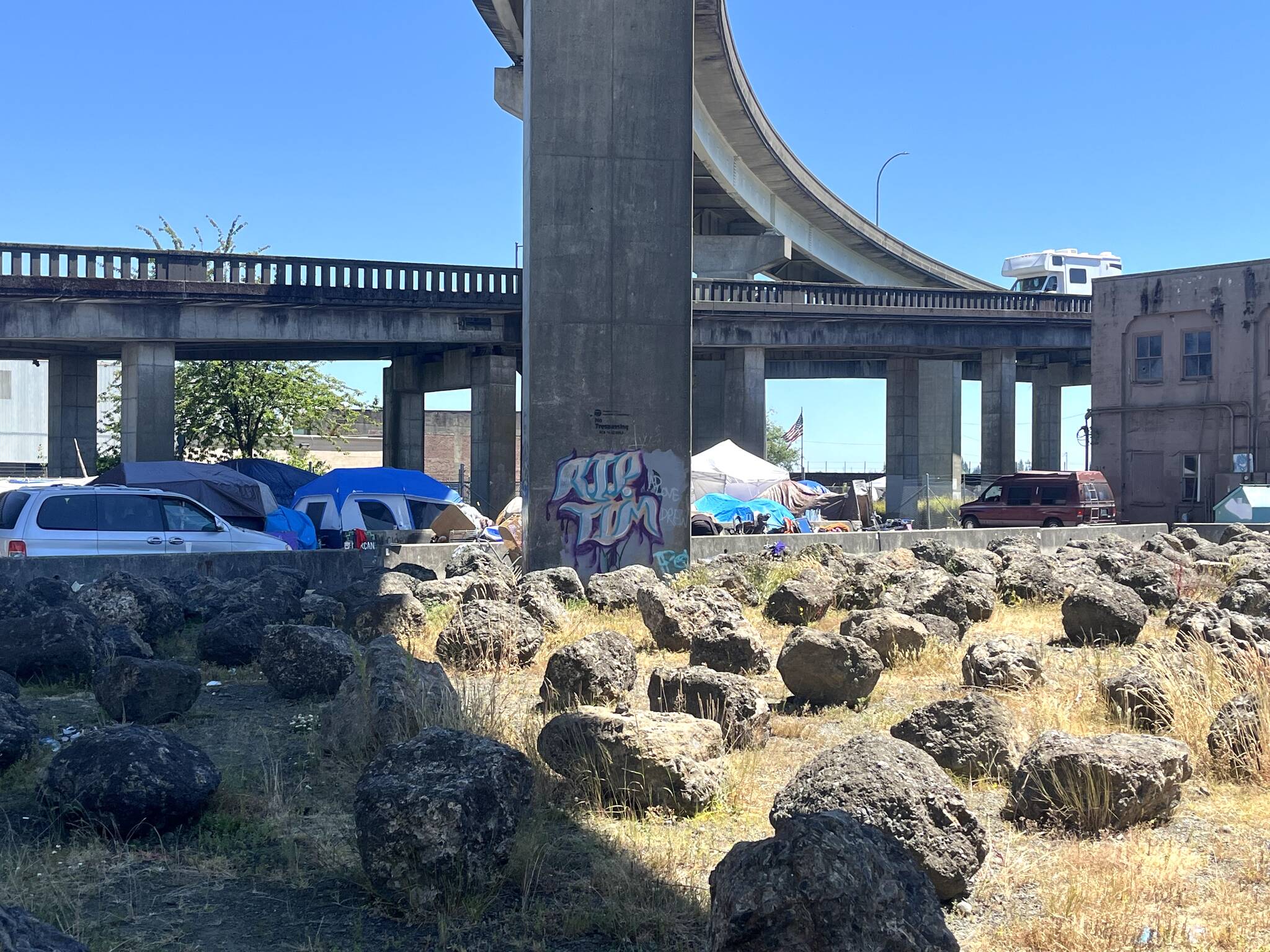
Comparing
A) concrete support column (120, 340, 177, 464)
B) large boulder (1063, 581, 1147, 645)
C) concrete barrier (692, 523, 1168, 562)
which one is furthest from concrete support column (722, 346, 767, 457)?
large boulder (1063, 581, 1147, 645)

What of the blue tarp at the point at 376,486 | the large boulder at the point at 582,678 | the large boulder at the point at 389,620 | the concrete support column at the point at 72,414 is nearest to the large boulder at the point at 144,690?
the large boulder at the point at 582,678

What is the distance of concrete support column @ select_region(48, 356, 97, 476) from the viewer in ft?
110

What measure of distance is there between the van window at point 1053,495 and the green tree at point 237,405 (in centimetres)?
2322

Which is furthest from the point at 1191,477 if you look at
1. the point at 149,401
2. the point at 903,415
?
the point at 149,401

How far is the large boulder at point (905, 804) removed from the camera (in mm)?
5316

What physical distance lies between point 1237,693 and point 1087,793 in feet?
9.72

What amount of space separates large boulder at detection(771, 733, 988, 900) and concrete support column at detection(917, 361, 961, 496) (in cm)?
4599

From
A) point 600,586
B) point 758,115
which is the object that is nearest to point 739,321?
point 758,115

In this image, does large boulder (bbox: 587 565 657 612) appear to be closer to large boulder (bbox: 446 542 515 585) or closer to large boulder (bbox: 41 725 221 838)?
large boulder (bbox: 446 542 515 585)

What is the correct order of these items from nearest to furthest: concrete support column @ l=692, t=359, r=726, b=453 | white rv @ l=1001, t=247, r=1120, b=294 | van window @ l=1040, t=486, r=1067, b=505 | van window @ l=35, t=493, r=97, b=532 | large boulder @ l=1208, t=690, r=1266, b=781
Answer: large boulder @ l=1208, t=690, r=1266, b=781, van window @ l=35, t=493, r=97, b=532, van window @ l=1040, t=486, r=1067, b=505, concrete support column @ l=692, t=359, r=726, b=453, white rv @ l=1001, t=247, r=1120, b=294

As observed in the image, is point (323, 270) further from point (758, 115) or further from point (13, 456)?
point (13, 456)

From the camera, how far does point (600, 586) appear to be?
15250 mm

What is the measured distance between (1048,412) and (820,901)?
54.6 meters

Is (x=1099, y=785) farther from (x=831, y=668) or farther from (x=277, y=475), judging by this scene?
(x=277, y=475)
